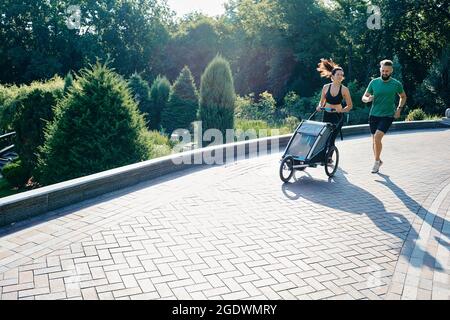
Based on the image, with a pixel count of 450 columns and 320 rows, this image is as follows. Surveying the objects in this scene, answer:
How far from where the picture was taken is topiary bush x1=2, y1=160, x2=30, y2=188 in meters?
10.7

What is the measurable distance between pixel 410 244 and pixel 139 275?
10.9 ft

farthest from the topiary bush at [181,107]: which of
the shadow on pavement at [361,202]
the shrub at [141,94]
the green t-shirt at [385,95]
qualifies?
the green t-shirt at [385,95]

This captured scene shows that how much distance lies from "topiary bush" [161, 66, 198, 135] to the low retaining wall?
1171cm

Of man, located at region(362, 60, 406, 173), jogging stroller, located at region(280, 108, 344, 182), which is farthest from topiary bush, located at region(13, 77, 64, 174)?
man, located at region(362, 60, 406, 173)

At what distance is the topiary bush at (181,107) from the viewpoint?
22172 mm

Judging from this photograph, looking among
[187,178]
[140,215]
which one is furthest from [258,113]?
[140,215]

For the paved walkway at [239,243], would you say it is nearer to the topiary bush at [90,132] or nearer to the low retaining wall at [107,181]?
the low retaining wall at [107,181]

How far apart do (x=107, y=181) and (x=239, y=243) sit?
2.97 m

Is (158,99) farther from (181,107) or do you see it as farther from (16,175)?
(16,175)

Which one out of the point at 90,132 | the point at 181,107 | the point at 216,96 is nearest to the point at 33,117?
the point at 90,132

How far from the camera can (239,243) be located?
4.72m

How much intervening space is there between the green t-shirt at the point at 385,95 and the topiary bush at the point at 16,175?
30.8ft

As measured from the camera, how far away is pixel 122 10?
49.6 meters
